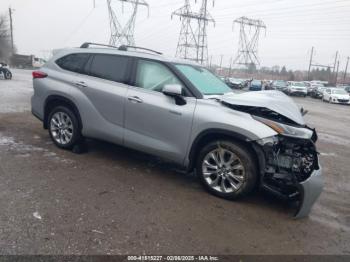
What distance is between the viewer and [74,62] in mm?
5734

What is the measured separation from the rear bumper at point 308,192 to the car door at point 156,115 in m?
1.58

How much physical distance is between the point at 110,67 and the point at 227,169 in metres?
2.53

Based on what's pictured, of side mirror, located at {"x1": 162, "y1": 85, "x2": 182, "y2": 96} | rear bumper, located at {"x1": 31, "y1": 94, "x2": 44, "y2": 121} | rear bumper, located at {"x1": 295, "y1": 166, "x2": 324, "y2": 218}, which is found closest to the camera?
rear bumper, located at {"x1": 295, "y1": 166, "x2": 324, "y2": 218}

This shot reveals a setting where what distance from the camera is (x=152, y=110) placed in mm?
4676

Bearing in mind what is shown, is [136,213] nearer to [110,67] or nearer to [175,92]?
[175,92]

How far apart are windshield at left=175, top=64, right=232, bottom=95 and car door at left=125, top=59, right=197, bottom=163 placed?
0.26 m

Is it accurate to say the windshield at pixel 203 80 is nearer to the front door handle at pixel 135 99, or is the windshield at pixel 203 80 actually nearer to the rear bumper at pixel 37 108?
the front door handle at pixel 135 99

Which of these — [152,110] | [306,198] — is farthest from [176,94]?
[306,198]

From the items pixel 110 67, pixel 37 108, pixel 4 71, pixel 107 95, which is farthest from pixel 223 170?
pixel 4 71

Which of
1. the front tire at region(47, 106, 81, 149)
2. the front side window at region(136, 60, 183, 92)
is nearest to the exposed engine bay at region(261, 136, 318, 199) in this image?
the front side window at region(136, 60, 183, 92)

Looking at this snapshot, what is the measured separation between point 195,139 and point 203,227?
124 centimetres

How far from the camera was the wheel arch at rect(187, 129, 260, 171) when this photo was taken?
4.10m

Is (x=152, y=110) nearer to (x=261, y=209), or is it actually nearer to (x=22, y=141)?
(x=261, y=209)

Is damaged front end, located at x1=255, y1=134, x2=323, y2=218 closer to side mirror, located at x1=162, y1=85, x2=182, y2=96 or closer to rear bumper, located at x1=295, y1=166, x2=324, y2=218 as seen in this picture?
rear bumper, located at x1=295, y1=166, x2=324, y2=218
